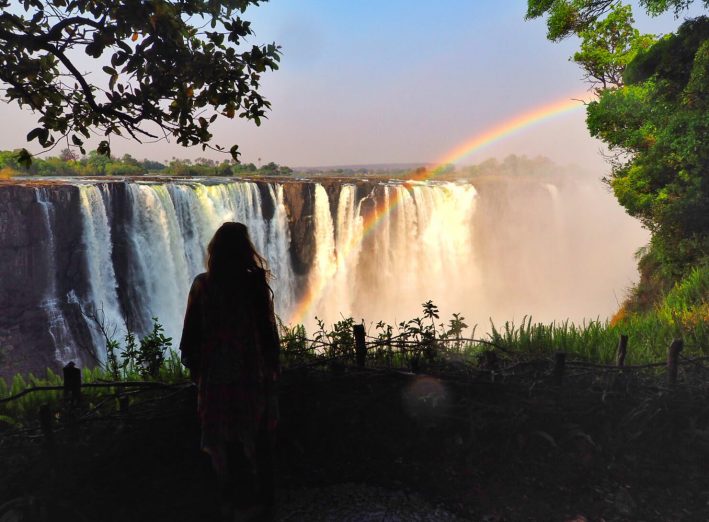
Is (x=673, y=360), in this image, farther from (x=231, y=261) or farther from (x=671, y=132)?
(x=671, y=132)

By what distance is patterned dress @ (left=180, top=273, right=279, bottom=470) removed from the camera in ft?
8.25

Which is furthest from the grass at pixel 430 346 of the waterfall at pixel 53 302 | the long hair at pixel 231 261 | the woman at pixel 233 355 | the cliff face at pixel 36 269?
the cliff face at pixel 36 269

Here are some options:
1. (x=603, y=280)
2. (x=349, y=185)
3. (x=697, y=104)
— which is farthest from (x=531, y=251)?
(x=697, y=104)

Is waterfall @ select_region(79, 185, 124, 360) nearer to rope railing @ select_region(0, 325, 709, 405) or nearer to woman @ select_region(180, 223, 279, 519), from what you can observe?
rope railing @ select_region(0, 325, 709, 405)

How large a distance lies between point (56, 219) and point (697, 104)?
1997 cm

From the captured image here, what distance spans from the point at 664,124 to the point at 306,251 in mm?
20160

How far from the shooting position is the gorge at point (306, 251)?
18.1 meters

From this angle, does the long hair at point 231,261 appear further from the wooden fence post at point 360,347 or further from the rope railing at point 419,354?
the wooden fence post at point 360,347

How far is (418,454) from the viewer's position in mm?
3590

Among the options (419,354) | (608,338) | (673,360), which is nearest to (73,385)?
(419,354)

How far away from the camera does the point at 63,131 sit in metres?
3.64

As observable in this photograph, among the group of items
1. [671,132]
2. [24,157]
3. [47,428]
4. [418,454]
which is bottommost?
[418,454]

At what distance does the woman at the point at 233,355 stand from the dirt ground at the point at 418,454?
2.27ft

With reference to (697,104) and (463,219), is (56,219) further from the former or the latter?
(463,219)
